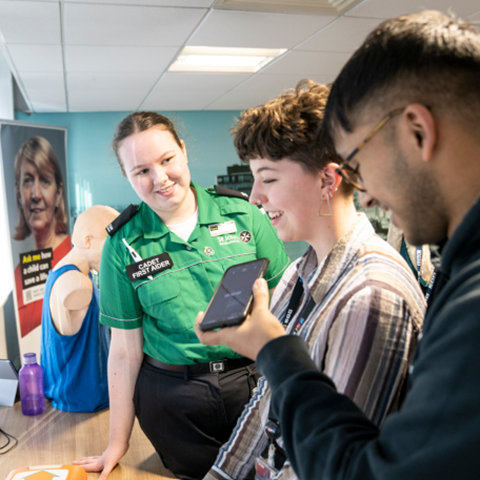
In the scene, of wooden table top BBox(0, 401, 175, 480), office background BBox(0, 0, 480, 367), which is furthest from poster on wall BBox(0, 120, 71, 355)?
wooden table top BBox(0, 401, 175, 480)

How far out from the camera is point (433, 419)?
0.48 meters

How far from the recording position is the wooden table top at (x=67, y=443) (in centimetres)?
172

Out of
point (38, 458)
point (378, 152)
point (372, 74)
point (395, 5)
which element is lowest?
point (38, 458)

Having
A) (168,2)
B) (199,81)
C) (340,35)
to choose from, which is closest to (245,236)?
(168,2)

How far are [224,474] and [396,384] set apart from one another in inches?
27.3

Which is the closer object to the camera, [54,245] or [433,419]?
[433,419]

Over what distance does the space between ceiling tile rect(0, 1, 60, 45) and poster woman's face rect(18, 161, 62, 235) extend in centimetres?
103

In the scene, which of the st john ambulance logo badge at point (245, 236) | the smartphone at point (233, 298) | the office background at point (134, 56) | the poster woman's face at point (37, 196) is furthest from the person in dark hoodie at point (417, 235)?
the poster woman's face at point (37, 196)

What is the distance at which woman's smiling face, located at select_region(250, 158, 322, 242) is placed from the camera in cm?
112

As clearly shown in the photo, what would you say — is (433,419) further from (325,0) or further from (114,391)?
(325,0)

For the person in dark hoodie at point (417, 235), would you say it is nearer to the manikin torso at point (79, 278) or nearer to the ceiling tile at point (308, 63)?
the manikin torso at point (79, 278)

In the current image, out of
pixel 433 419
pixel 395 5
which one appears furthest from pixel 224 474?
pixel 395 5

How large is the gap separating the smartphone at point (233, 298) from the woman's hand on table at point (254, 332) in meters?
0.01

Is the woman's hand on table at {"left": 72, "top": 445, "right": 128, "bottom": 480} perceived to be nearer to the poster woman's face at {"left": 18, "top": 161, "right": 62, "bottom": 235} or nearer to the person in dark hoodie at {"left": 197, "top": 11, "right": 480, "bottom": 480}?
the person in dark hoodie at {"left": 197, "top": 11, "right": 480, "bottom": 480}
